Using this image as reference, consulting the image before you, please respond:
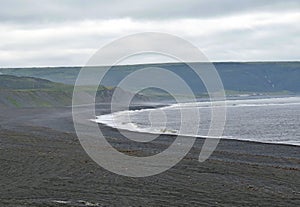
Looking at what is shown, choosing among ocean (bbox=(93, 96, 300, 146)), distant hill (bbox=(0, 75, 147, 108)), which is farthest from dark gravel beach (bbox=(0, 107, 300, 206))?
distant hill (bbox=(0, 75, 147, 108))

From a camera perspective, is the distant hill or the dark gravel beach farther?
the distant hill

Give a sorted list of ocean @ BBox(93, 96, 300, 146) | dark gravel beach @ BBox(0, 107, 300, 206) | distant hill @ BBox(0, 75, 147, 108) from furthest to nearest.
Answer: distant hill @ BBox(0, 75, 147, 108), ocean @ BBox(93, 96, 300, 146), dark gravel beach @ BBox(0, 107, 300, 206)

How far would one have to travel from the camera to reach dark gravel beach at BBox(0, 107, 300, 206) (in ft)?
54.0

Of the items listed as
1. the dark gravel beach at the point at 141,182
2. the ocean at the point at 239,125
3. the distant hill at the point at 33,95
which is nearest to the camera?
the dark gravel beach at the point at 141,182

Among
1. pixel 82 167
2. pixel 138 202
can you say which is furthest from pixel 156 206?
pixel 82 167

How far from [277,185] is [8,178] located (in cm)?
974

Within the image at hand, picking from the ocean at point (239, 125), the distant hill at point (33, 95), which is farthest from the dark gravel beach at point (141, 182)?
the distant hill at point (33, 95)

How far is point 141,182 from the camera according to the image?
19.8m

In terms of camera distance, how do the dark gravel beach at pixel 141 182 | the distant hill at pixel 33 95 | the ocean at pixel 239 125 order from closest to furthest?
the dark gravel beach at pixel 141 182, the ocean at pixel 239 125, the distant hill at pixel 33 95

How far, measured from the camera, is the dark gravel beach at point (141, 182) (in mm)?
16453

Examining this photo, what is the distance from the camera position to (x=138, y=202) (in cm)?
1616

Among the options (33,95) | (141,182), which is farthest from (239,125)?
(33,95)

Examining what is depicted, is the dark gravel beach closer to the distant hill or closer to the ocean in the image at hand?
the ocean

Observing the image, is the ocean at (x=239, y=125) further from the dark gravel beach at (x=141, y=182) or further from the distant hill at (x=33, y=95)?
the distant hill at (x=33, y=95)
